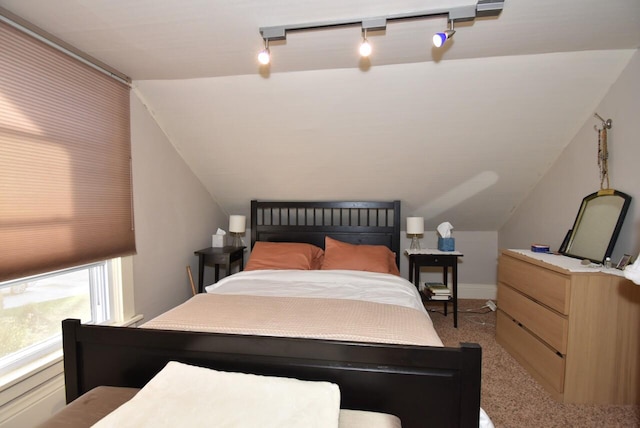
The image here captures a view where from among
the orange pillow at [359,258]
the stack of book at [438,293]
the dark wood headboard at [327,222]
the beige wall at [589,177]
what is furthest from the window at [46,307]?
the beige wall at [589,177]

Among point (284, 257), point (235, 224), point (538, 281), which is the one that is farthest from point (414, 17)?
point (235, 224)

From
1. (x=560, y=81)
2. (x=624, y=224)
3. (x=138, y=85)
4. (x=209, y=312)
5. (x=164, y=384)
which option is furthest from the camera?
(x=138, y=85)

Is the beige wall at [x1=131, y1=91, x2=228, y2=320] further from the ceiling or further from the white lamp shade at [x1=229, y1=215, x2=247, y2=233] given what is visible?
the white lamp shade at [x1=229, y1=215, x2=247, y2=233]

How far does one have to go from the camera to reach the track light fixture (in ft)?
5.00

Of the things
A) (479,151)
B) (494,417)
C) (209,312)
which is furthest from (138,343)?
(479,151)

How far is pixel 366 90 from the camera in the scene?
2.38 metres

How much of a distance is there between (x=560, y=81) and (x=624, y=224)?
107 cm

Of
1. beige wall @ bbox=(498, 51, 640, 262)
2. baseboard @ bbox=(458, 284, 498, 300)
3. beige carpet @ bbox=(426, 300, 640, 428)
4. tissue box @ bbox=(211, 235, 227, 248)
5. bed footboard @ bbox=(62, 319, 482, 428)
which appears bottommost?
beige carpet @ bbox=(426, 300, 640, 428)

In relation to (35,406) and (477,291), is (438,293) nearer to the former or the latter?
(477,291)

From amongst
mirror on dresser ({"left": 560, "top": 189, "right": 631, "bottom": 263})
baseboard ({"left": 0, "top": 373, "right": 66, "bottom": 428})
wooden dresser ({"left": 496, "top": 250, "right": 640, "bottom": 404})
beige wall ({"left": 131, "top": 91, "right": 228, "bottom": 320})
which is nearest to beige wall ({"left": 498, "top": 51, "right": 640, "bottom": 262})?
mirror on dresser ({"left": 560, "top": 189, "right": 631, "bottom": 263})

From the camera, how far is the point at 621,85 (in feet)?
6.95

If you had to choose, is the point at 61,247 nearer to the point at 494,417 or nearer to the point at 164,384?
the point at 164,384

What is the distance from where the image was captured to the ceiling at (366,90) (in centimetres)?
163

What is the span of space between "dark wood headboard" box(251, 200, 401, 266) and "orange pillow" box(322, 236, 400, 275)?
0.29m
